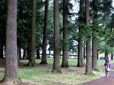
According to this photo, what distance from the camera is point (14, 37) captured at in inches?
338

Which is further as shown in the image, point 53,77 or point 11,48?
point 53,77

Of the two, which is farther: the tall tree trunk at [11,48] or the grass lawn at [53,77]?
the grass lawn at [53,77]

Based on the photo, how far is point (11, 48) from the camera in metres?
8.44

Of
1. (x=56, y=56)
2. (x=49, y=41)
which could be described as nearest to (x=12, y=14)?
(x=56, y=56)

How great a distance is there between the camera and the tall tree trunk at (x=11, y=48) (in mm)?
8312

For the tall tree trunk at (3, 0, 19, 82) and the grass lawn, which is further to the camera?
the grass lawn

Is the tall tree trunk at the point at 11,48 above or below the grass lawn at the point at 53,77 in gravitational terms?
above

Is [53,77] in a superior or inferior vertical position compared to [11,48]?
inferior

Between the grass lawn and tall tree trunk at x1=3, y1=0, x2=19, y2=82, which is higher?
tall tree trunk at x1=3, y1=0, x2=19, y2=82

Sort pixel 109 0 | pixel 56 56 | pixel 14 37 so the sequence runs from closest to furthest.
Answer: pixel 14 37 → pixel 56 56 → pixel 109 0

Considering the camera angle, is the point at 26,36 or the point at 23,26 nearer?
the point at 23,26

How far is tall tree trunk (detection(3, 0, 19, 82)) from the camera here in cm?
831

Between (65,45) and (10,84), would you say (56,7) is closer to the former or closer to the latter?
(65,45)

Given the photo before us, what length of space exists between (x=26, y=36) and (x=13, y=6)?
14.4 meters
